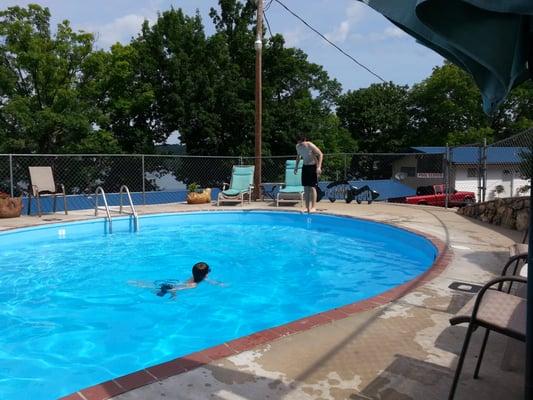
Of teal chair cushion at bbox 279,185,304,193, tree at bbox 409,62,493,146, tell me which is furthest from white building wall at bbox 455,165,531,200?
teal chair cushion at bbox 279,185,304,193

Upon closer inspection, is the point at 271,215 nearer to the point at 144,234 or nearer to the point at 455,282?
the point at 144,234

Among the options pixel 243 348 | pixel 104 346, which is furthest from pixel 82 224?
pixel 243 348

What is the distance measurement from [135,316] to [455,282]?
3.10 m

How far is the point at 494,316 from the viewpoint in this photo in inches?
72.9

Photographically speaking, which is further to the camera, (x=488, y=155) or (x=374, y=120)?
(x=374, y=120)

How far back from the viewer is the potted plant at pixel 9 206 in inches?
349

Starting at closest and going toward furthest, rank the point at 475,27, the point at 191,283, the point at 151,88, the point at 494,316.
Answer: the point at 475,27 → the point at 494,316 → the point at 191,283 → the point at 151,88

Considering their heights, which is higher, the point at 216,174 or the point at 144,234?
the point at 216,174

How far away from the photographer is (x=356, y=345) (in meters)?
2.68

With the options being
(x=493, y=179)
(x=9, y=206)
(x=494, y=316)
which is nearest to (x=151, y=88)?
(x=9, y=206)

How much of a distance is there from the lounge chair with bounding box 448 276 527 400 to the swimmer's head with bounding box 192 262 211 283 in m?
3.56

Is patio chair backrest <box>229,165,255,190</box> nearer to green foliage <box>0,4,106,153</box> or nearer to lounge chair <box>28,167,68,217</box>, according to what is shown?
lounge chair <box>28,167,68,217</box>

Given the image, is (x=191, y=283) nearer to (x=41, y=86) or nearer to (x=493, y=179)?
Result: (x=41, y=86)

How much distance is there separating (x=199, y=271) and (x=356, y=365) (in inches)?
122
